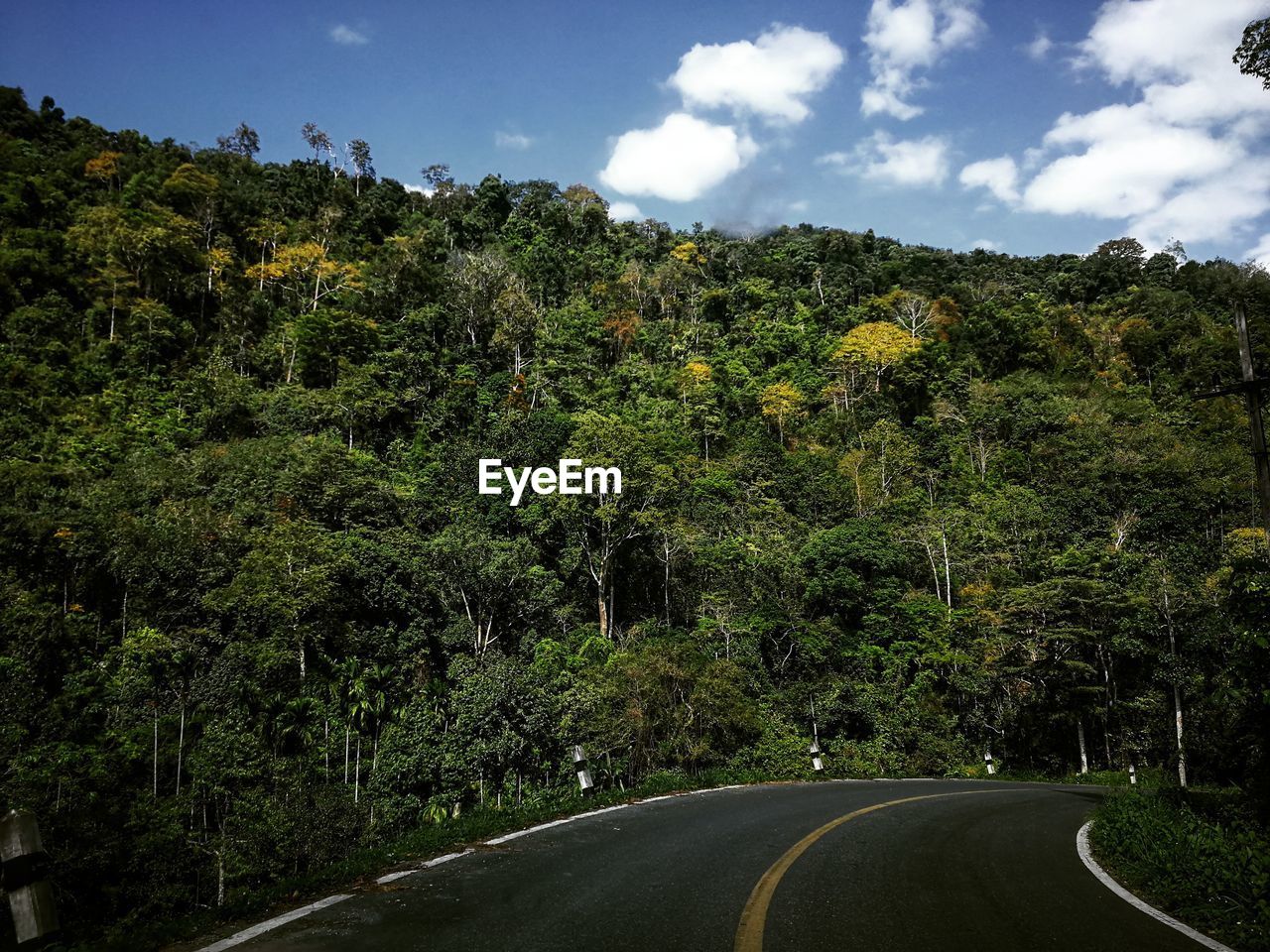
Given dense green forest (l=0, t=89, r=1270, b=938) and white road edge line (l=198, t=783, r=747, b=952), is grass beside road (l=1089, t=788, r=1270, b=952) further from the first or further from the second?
white road edge line (l=198, t=783, r=747, b=952)

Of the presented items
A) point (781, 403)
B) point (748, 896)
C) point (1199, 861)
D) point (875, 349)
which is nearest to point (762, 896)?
point (748, 896)

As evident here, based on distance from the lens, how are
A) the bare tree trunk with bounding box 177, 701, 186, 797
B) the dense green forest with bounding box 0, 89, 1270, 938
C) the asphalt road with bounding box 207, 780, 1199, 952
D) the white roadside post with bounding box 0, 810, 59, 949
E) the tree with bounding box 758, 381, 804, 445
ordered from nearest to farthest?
the white roadside post with bounding box 0, 810, 59, 949
the asphalt road with bounding box 207, 780, 1199, 952
the dense green forest with bounding box 0, 89, 1270, 938
the bare tree trunk with bounding box 177, 701, 186, 797
the tree with bounding box 758, 381, 804, 445

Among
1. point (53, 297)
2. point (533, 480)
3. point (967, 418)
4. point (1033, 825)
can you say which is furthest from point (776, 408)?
point (53, 297)

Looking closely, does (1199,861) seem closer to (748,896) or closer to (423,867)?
(748,896)

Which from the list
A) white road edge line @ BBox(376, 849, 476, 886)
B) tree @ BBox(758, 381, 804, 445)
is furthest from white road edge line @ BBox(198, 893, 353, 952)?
tree @ BBox(758, 381, 804, 445)

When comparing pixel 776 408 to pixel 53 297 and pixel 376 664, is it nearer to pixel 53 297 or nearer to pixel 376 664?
pixel 376 664

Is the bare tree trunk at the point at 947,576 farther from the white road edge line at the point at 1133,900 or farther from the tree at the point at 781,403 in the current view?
the white road edge line at the point at 1133,900
